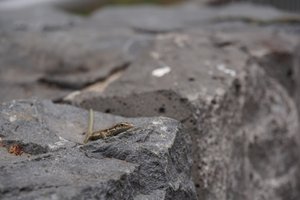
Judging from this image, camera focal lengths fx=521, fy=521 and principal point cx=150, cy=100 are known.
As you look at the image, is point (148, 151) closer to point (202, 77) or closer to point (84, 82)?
point (202, 77)

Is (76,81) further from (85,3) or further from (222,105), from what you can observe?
(85,3)

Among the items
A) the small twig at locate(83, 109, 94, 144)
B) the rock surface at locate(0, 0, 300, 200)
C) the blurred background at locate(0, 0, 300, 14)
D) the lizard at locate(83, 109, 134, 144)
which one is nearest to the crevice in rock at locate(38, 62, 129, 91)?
the rock surface at locate(0, 0, 300, 200)

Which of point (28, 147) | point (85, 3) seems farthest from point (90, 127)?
point (85, 3)

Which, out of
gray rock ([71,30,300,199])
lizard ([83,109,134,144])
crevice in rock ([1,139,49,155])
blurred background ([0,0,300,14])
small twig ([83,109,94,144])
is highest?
crevice in rock ([1,139,49,155])

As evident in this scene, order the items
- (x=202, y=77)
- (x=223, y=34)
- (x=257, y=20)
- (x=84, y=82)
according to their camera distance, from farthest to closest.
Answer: (x=257, y=20), (x=223, y=34), (x=84, y=82), (x=202, y=77)

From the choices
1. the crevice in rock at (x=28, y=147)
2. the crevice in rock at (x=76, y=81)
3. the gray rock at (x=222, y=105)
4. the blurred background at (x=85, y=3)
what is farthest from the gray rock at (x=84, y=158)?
the blurred background at (x=85, y=3)

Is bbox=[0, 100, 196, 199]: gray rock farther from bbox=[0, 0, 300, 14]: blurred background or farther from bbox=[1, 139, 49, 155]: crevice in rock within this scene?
bbox=[0, 0, 300, 14]: blurred background

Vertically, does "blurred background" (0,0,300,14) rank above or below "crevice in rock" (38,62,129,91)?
below

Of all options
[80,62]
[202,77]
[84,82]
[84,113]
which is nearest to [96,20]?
[80,62]

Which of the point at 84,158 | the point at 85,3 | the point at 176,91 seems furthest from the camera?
the point at 85,3
